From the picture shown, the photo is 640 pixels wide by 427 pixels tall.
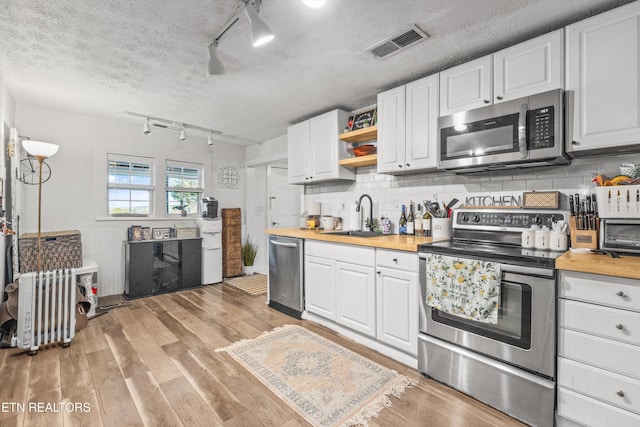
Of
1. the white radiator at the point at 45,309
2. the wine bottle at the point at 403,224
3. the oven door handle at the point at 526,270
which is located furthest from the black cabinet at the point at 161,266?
the oven door handle at the point at 526,270

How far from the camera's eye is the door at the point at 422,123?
252 cm

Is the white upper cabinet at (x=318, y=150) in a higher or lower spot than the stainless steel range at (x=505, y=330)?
higher

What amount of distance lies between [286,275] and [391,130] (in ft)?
6.30

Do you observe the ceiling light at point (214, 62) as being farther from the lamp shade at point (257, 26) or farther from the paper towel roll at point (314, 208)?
the paper towel roll at point (314, 208)

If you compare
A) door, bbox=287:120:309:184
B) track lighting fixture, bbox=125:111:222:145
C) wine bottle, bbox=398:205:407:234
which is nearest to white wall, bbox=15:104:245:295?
track lighting fixture, bbox=125:111:222:145

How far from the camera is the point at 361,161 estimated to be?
3.22 metres

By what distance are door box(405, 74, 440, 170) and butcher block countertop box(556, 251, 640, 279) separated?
1.19 metres

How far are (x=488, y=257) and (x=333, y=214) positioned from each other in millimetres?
2218

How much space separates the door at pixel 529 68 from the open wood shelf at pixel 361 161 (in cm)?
118

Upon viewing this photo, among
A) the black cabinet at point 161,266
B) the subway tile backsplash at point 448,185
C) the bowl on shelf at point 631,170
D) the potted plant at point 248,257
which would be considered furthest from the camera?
the potted plant at point 248,257

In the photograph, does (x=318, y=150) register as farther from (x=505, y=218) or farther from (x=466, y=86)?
(x=505, y=218)

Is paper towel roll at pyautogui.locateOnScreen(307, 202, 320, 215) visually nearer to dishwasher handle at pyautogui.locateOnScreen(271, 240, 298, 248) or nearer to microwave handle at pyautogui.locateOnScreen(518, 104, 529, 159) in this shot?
dishwasher handle at pyautogui.locateOnScreen(271, 240, 298, 248)

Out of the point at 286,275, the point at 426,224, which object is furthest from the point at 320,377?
the point at 426,224

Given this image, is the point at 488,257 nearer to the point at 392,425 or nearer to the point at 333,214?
the point at 392,425
